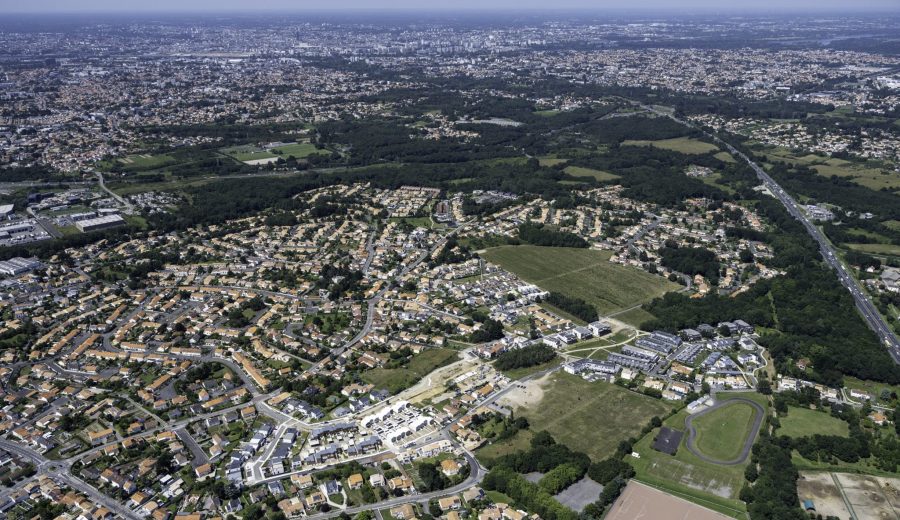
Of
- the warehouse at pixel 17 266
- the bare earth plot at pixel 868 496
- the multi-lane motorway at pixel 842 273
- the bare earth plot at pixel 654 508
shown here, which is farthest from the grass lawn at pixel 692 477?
the warehouse at pixel 17 266

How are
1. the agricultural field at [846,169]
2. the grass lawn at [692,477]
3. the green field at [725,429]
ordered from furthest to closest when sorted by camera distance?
the agricultural field at [846,169], the green field at [725,429], the grass lawn at [692,477]

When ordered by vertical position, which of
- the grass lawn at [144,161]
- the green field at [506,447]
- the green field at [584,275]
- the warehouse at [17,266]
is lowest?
the warehouse at [17,266]

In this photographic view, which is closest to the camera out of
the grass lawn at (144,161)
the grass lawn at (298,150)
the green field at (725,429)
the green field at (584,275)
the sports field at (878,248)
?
the green field at (725,429)

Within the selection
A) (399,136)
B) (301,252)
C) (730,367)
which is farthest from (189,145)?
(730,367)

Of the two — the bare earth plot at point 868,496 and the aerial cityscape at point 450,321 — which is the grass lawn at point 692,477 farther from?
the bare earth plot at point 868,496

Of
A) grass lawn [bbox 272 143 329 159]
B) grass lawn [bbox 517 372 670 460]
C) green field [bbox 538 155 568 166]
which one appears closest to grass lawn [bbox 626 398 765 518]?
grass lawn [bbox 517 372 670 460]

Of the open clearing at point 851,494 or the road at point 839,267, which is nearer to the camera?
the open clearing at point 851,494

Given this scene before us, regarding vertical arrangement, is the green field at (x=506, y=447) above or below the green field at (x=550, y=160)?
below
